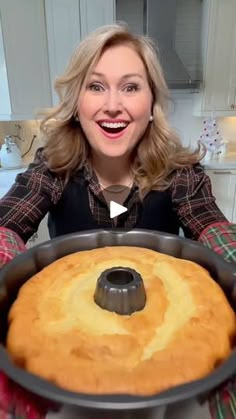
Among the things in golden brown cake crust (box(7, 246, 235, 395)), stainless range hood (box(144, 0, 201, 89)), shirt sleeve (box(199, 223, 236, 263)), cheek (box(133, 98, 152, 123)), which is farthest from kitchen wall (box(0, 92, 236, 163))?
golden brown cake crust (box(7, 246, 235, 395))

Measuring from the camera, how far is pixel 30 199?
810 mm

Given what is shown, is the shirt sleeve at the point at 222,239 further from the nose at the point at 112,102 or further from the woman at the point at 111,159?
the nose at the point at 112,102

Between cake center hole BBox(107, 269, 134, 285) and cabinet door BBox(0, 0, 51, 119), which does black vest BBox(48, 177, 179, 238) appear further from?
cabinet door BBox(0, 0, 51, 119)

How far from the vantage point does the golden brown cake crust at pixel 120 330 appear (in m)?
0.31

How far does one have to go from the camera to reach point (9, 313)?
0.42 metres

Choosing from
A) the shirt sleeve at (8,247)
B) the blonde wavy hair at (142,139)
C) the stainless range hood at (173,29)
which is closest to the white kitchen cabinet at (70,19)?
the stainless range hood at (173,29)

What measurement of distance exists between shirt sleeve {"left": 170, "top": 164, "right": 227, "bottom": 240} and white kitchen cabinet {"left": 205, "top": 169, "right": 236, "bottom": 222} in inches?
54.0

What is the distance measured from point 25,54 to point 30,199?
154 centimetres

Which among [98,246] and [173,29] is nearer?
[98,246]

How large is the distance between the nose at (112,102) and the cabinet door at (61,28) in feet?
4.91

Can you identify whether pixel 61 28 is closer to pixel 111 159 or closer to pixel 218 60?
pixel 218 60

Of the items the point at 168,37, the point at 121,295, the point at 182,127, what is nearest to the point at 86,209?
the point at 121,295

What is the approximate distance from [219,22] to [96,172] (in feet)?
5.82

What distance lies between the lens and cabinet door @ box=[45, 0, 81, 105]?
1999mm
